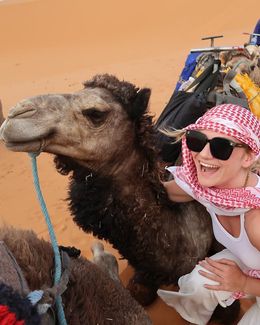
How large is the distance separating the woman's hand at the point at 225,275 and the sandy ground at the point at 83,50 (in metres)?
1.05

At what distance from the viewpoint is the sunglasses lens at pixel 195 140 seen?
77.9 inches

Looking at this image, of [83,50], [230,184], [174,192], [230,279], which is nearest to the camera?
[230,184]

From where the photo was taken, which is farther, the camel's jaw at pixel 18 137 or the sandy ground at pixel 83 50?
the sandy ground at pixel 83 50

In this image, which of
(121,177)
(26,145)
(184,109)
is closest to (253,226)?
(121,177)

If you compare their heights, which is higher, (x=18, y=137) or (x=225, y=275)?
(x=18, y=137)

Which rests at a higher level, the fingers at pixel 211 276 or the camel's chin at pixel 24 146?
the camel's chin at pixel 24 146

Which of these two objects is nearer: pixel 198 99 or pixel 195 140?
pixel 195 140

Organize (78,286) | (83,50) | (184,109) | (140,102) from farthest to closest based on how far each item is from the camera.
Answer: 1. (83,50)
2. (184,109)
3. (140,102)
4. (78,286)

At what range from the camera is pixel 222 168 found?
1950 mm

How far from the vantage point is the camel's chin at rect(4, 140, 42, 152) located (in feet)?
6.52

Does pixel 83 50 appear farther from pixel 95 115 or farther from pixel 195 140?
pixel 195 140

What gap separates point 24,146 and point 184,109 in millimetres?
1338

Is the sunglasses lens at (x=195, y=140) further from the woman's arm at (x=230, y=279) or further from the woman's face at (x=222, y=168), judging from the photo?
the woman's arm at (x=230, y=279)

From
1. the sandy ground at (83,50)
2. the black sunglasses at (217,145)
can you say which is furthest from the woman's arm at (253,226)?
the sandy ground at (83,50)
